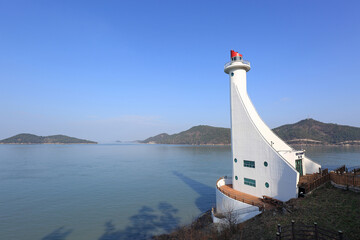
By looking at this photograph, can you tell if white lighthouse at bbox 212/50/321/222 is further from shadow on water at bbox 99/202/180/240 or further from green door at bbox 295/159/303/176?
shadow on water at bbox 99/202/180/240

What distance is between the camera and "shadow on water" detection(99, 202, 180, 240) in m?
18.8

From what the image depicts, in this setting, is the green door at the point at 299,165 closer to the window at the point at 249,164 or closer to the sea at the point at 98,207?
the window at the point at 249,164

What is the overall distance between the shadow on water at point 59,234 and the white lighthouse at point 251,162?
15.9m

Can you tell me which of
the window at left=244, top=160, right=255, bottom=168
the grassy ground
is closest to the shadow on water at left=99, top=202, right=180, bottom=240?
the grassy ground

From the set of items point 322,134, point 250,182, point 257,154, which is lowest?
point 250,182

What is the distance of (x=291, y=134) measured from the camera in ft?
556

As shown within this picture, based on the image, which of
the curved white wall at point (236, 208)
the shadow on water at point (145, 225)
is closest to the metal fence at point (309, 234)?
the curved white wall at point (236, 208)

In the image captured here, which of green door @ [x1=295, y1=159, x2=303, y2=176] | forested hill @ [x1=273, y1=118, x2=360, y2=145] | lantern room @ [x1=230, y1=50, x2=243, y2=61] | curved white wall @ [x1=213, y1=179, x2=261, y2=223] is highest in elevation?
lantern room @ [x1=230, y1=50, x2=243, y2=61]

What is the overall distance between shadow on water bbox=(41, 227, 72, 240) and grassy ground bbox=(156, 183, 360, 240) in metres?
15.0

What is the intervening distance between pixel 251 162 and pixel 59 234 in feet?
68.6

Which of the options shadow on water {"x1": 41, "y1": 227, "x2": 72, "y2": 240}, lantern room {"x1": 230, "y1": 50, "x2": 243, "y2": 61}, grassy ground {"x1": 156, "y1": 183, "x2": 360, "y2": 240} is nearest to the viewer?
grassy ground {"x1": 156, "y1": 183, "x2": 360, "y2": 240}

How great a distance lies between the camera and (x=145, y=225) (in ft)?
68.7

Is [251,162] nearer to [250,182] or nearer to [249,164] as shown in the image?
[249,164]

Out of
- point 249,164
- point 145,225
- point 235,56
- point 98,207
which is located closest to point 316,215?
point 249,164
